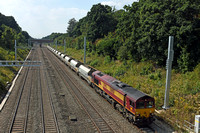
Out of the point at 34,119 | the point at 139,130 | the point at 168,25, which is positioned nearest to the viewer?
the point at 139,130

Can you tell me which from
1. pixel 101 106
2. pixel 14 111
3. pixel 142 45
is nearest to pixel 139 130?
pixel 101 106

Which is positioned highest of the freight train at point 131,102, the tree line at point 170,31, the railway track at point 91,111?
the tree line at point 170,31

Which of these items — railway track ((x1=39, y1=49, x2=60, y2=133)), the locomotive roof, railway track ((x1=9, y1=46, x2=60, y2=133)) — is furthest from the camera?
the locomotive roof

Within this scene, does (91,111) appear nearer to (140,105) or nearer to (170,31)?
(140,105)

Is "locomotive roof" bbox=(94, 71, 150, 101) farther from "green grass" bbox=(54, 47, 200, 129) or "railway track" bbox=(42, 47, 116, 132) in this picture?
"green grass" bbox=(54, 47, 200, 129)

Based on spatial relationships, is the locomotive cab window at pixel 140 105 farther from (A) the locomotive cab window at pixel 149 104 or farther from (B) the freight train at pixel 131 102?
(A) the locomotive cab window at pixel 149 104

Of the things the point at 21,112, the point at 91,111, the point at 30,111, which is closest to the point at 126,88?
the point at 91,111

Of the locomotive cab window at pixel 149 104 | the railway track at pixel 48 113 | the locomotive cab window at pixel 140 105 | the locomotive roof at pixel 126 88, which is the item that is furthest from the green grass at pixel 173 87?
the railway track at pixel 48 113

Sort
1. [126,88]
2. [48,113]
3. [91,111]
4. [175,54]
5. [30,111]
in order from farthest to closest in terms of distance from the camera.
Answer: [175,54] < [91,111] < [30,111] < [126,88] < [48,113]

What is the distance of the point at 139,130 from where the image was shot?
16.5 metres

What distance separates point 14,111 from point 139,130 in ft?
46.0

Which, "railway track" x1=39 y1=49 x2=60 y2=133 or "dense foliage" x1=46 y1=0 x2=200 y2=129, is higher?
"dense foliage" x1=46 y1=0 x2=200 y2=129

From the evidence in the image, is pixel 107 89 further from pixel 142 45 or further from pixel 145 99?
pixel 142 45

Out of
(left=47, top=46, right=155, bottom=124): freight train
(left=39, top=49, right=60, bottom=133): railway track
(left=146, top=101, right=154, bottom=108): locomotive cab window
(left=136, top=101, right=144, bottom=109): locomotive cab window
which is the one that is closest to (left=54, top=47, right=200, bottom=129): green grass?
(left=146, top=101, right=154, bottom=108): locomotive cab window
